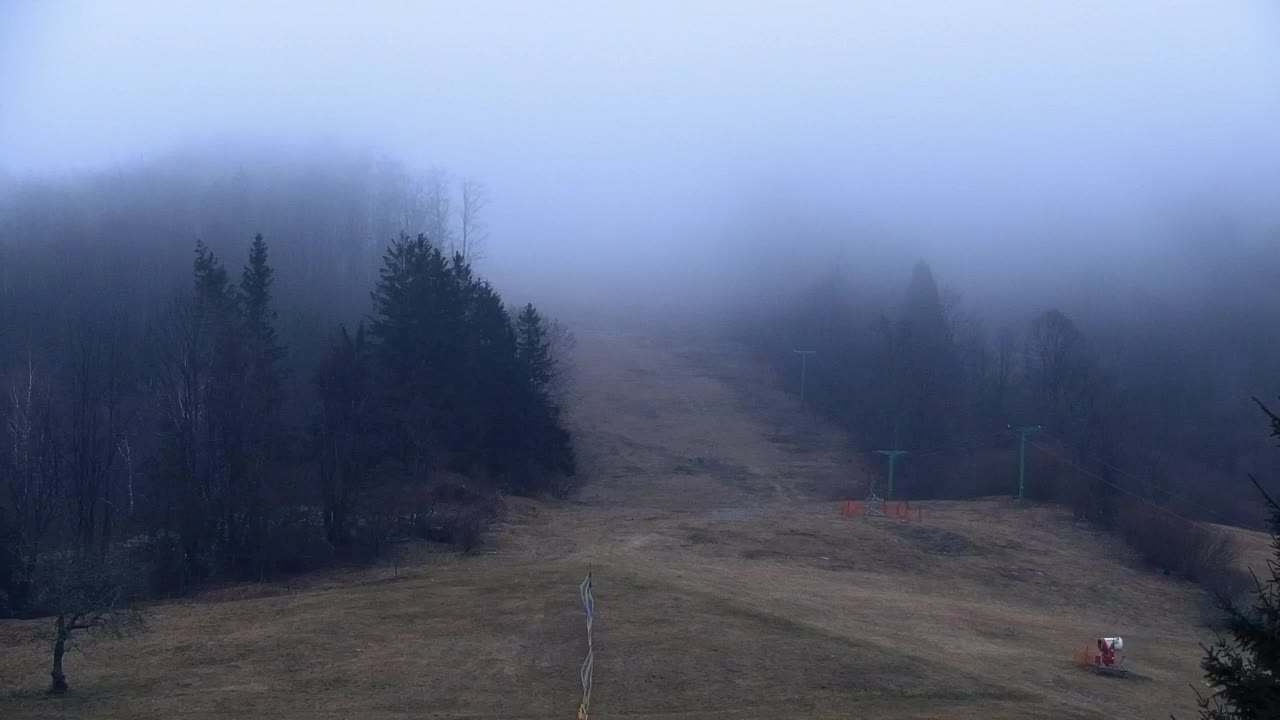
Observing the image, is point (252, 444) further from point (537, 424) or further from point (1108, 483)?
point (1108, 483)

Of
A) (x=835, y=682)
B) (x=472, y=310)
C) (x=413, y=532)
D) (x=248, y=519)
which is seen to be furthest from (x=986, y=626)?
(x=472, y=310)

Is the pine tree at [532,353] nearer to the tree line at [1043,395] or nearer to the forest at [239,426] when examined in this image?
the forest at [239,426]

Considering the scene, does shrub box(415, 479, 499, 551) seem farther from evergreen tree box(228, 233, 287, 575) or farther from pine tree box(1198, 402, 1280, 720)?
pine tree box(1198, 402, 1280, 720)

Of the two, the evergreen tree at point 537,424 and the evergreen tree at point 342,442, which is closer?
the evergreen tree at point 342,442

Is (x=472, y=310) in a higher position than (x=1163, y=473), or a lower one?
higher

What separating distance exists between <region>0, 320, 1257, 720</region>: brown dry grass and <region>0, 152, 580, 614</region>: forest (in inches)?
82.6

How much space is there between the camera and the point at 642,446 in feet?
187

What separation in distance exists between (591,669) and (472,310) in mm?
32031

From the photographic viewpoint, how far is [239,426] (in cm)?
2970

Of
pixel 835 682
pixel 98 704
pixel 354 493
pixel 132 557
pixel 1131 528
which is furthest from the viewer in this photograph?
pixel 1131 528

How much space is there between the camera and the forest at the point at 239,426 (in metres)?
28.2

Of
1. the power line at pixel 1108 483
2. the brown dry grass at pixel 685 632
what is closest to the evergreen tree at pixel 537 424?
the brown dry grass at pixel 685 632

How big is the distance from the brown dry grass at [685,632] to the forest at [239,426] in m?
2.10

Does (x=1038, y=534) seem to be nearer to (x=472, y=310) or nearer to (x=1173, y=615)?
(x=1173, y=615)
